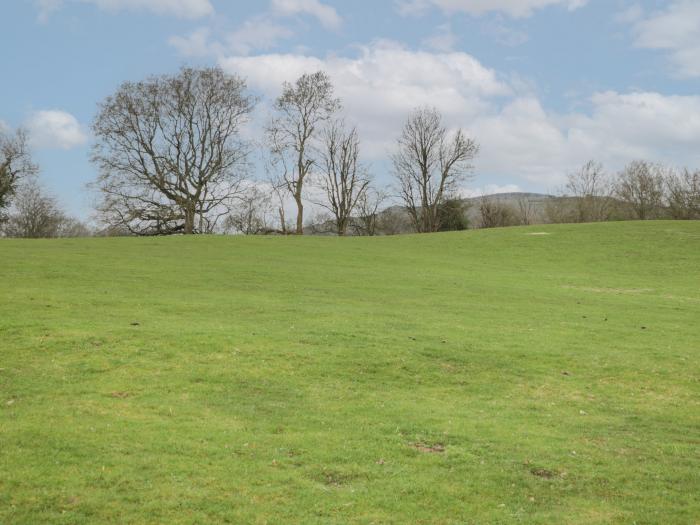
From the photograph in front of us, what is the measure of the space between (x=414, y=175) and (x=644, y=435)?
80.6m

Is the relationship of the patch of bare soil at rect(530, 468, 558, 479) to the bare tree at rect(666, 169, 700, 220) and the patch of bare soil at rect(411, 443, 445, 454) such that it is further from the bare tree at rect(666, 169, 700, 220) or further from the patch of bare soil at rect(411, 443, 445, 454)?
the bare tree at rect(666, 169, 700, 220)

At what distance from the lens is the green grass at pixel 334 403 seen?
7.79 m

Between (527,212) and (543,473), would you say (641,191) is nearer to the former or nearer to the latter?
(527,212)

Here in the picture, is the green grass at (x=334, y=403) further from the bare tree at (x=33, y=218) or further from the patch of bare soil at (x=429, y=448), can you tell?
the bare tree at (x=33, y=218)

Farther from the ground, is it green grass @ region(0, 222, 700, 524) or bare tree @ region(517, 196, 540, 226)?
bare tree @ region(517, 196, 540, 226)

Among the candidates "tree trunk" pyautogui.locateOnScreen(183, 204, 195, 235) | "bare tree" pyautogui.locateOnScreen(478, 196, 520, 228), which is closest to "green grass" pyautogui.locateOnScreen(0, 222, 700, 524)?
"tree trunk" pyautogui.locateOnScreen(183, 204, 195, 235)

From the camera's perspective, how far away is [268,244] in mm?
46844

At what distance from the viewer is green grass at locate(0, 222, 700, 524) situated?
25.6ft

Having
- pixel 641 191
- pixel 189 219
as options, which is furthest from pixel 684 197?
pixel 189 219

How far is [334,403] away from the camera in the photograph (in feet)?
38.6

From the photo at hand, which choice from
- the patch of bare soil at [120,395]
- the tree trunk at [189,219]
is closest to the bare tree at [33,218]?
the tree trunk at [189,219]

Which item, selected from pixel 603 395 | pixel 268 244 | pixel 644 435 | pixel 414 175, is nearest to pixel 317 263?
pixel 268 244

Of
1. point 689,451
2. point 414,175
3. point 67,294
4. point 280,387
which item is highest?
point 414,175

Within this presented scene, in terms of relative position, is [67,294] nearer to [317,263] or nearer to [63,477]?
[63,477]
